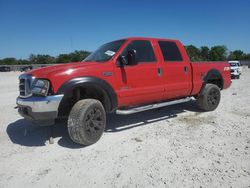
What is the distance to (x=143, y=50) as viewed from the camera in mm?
4926

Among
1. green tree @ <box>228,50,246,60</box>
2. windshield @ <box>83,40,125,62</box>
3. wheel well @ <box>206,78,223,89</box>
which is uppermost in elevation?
green tree @ <box>228,50,246,60</box>

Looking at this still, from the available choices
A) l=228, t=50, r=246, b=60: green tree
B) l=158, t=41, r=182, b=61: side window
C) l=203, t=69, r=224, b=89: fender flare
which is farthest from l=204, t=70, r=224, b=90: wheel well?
l=228, t=50, r=246, b=60: green tree

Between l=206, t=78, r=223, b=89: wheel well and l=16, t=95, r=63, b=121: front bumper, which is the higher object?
l=206, t=78, r=223, b=89: wheel well

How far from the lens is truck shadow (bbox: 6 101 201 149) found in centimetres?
432

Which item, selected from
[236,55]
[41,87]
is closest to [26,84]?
[41,87]

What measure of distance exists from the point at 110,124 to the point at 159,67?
1896 mm

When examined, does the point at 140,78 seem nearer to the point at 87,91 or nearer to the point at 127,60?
the point at 127,60

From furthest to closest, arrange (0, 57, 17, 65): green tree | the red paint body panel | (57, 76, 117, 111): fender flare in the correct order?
(0, 57, 17, 65): green tree
the red paint body panel
(57, 76, 117, 111): fender flare

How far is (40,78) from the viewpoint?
364cm

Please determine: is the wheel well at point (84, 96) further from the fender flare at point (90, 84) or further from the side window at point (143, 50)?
the side window at point (143, 50)

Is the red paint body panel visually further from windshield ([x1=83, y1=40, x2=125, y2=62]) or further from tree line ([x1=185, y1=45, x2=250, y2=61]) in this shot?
tree line ([x1=185, y1=45, x2=250, y2=61])

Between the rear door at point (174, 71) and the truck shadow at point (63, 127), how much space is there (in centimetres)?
80

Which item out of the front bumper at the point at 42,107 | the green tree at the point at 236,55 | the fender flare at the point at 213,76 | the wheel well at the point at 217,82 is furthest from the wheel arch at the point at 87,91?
the green tree at the point at 236,55

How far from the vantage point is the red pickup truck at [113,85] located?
12.0 feet
